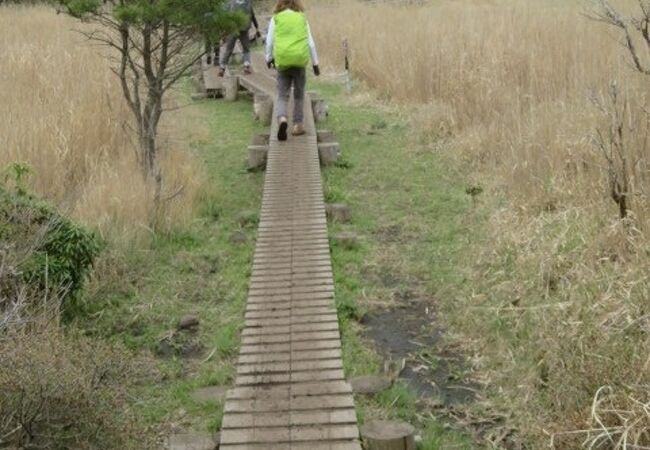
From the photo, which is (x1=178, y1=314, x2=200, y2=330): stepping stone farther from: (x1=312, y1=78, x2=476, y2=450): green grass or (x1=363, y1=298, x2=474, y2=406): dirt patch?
(x1=363, y1=298, x2=474, y2=406): dirt patch

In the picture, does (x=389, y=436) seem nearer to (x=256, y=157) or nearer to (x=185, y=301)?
(x=185, y=301)

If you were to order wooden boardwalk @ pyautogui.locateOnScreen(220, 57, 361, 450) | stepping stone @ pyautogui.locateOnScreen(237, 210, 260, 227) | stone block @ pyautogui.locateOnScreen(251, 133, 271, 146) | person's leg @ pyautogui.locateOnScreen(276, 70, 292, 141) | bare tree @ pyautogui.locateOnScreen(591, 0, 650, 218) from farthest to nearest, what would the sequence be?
1. stone block @ pyautogui.locateOnScreen(251, 133, 271, 146)
2. person's leg @ pyautogui.locateOnScreen(276, 70, 292, 141)
3. stepping stone @ pyautogui.locateOnScreen(237, 210, 260, 227)
4. bare tree @ pyautogui.locateOnScreen(591, 0, 650, 218)
5. wooden boardwalk @ pyautogui.locateOnScreen(220, 57, 361, 450)

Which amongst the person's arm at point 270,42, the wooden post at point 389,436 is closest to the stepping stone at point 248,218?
the person's arm at point 270,42

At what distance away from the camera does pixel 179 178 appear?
702 cm

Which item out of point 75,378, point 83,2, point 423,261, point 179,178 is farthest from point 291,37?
point 75,378

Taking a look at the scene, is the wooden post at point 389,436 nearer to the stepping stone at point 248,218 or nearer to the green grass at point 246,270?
the green grass at point 246,270

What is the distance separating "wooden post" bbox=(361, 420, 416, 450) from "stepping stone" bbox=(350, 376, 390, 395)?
0.48m

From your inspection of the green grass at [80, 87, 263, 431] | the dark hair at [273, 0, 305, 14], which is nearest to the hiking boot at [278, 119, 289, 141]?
the green grass at [80, 87, 263, 431]

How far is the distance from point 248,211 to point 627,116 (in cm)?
323

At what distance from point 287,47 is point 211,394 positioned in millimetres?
4749

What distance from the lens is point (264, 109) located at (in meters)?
10.6

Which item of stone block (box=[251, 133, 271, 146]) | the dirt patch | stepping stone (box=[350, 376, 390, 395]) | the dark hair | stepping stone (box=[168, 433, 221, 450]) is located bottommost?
the dirt patch

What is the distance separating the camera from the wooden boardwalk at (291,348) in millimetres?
3354

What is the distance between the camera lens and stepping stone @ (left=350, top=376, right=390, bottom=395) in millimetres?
3852
